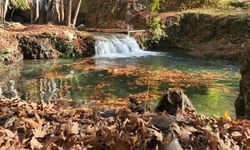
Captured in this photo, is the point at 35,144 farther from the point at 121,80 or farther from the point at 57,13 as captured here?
the point at 57,13

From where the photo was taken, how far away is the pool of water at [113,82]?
11.5 m

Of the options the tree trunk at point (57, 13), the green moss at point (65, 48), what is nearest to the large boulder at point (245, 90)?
the green moss at point (65, 48)

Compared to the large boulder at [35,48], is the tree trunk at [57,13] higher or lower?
higher

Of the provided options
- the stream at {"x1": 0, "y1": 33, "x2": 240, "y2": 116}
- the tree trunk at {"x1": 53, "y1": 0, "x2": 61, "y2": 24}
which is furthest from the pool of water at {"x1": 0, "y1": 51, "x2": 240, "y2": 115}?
the tree trunk at {"x1": 53, "y1": 0, "x2": 61, "y2": 24}

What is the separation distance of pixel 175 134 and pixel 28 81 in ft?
36.9

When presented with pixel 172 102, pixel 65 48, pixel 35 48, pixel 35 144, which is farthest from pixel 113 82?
pixel 35 144

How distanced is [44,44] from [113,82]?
8180 millimetres

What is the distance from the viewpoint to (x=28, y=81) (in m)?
13.9

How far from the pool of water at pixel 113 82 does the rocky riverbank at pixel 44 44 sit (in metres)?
0.99

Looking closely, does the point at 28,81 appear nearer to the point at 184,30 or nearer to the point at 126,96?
the point at 126,96

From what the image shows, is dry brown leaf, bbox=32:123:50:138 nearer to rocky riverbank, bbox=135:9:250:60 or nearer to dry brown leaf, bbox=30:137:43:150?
dry brown leaf, bbox=30:137:43:150

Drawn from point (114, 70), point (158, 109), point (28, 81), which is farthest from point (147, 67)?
point (158, 109)

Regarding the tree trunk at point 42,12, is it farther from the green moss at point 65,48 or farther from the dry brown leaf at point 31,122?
the dry brown leaf at point 31,122

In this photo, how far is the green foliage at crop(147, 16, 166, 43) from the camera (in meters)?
25.7
